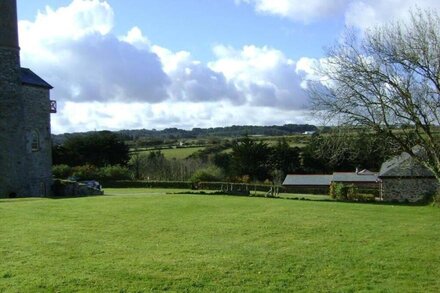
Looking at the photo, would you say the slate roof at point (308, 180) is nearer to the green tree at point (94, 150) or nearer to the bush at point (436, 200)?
the green tree at point (94, 150)

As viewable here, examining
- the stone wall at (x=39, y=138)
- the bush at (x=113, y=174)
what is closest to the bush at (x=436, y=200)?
the stone wall at (x=39, y=138)

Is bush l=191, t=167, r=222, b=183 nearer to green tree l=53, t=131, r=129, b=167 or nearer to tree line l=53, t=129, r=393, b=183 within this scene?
tree line l=53, t=129, r=393, b=183

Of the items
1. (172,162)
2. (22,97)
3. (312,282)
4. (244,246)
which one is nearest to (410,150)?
(244,246)

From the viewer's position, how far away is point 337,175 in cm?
6138

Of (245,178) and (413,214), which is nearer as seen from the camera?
(413,214)

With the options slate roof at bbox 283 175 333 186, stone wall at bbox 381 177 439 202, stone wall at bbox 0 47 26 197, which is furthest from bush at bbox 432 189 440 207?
slate roof at bbox 283 175 333 186

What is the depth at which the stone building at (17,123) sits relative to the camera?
3450 centimetres

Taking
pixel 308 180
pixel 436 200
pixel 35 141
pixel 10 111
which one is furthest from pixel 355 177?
pixel 10 111

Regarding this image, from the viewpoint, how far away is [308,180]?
61.9 metres

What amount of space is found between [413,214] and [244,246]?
11864 millimetres

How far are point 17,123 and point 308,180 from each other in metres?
37.3

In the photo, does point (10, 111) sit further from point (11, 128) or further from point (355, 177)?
point (355, 177)

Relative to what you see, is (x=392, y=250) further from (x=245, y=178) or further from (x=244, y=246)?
(x=245, y=178)

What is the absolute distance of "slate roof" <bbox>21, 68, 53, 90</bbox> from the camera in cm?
3706
